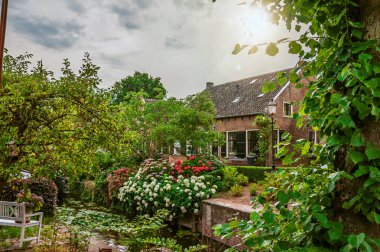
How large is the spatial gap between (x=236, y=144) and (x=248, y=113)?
97.7 inches

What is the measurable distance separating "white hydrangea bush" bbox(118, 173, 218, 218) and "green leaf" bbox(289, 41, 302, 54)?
31.0 ft

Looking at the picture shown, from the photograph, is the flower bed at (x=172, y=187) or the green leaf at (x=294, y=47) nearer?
the green leaf at (x=294, y=47)

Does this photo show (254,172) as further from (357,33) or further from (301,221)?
(357,33)

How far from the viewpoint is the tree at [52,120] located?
14.3 ft

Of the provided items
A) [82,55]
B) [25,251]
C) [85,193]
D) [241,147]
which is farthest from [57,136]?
[241,147]

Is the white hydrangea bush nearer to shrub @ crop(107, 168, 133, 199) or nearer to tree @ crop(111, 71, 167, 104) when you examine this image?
shrub @ crop(107, 168, 133, 199)

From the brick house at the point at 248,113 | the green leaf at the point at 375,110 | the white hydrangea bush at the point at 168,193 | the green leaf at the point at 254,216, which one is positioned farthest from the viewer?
the brick house at the point at 248,113

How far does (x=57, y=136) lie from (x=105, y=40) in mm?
1991

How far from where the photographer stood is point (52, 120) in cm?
470

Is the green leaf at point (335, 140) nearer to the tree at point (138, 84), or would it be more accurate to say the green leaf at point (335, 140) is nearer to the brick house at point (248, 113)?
the brick house at point (248, 113)

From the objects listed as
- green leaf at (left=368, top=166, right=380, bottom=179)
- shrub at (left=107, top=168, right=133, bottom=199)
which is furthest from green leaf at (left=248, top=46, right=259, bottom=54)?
shrub at (left=107, top=168, right=133, bottom=199)

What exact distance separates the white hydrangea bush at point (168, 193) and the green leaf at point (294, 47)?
9.45 metres

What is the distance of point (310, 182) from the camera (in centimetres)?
196

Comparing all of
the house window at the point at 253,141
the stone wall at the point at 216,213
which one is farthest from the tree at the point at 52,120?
the house window at the point at 253,141
